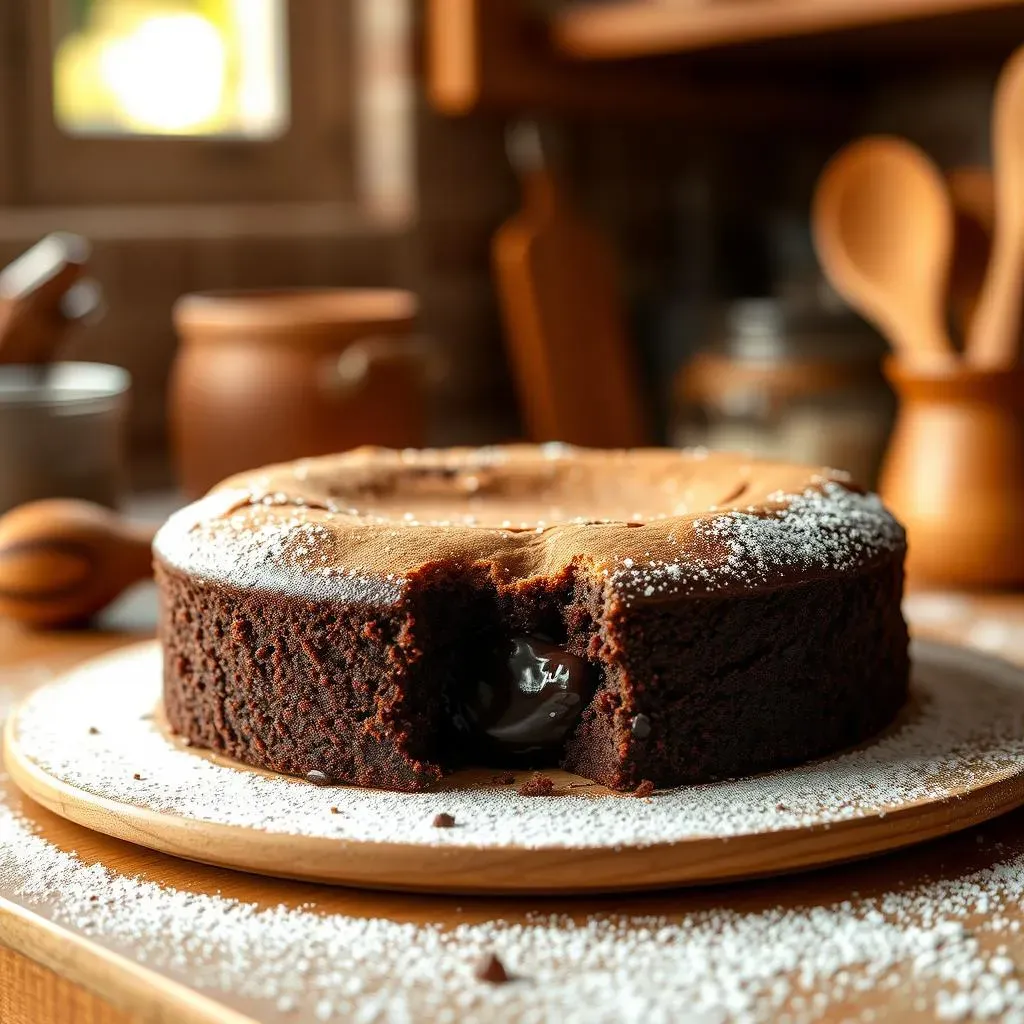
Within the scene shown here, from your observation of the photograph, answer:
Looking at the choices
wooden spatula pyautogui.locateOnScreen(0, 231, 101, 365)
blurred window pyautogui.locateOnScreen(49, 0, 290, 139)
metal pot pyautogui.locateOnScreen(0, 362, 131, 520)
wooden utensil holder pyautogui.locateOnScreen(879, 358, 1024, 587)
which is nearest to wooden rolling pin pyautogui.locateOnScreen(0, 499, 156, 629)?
metal pot pyautogui.locateOnScreen(0, 362, 131, 520)

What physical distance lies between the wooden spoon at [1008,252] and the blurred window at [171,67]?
966mm

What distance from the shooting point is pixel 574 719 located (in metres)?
0.72

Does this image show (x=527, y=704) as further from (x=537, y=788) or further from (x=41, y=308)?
(x=41, y=308)

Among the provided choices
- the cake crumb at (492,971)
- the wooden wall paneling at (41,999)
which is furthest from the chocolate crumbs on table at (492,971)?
the wooden wall paneling at (41,999)

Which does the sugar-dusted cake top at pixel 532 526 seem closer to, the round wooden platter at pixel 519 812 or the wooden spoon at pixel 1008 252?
the round wooden platter at pixel 519 812

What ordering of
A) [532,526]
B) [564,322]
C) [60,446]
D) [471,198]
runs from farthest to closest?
[471,198]
[564,322]
[60,446]
[532,526]

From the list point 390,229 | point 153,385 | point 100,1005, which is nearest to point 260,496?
point 100,1005

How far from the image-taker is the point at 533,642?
2.40 feet

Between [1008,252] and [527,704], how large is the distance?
0.71m

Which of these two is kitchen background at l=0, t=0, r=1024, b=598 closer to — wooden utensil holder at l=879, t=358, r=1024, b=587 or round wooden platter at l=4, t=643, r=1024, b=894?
wooden utensil holder at l=879, t=358, r=1024, b=587

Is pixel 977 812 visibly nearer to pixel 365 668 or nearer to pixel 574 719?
pixel 574 719

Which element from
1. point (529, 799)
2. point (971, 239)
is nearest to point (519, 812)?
point (529, 799)

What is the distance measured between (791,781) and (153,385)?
1.20 metres

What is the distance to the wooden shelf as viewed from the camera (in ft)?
4.74
